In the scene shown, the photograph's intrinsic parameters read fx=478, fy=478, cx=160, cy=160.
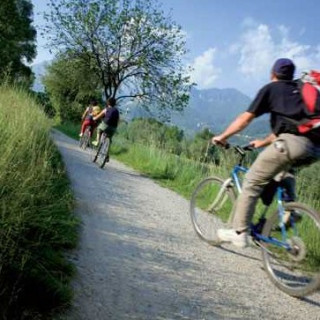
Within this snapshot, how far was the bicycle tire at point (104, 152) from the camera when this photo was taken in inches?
541

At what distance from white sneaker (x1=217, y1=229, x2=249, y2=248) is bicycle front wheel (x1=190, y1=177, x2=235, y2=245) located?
1.85 feet

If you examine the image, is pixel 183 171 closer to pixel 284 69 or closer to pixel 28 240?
pixel 284 69

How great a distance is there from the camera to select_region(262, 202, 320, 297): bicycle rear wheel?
4969 millimetres

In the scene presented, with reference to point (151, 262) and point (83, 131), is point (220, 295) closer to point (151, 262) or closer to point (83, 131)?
point (151, 262)

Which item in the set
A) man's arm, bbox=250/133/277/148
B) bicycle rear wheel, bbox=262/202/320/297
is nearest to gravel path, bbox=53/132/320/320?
bicycle rear wheel, bbox=262/202/320/297

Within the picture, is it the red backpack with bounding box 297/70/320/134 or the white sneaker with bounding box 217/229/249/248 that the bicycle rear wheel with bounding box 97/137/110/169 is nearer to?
the white sneaker with bounding box 217/229/249/248

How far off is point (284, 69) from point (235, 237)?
1.98 meters

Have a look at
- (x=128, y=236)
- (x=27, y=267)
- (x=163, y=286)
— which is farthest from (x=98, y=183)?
(x=27, y=267)

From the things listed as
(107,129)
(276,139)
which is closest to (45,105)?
(107,129)

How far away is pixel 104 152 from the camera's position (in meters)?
14.0

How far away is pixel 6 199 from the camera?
4.21 meters

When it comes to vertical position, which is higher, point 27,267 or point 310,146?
point 310,146

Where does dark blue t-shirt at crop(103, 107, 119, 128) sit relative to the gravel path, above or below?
above

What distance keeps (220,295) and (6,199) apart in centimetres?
229
